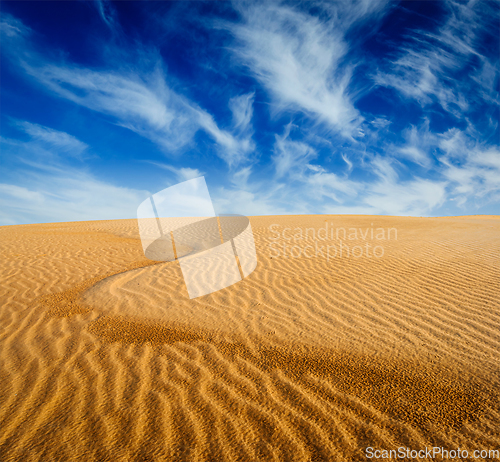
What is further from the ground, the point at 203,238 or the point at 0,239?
the point at 0,239

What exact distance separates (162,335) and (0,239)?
1515cm

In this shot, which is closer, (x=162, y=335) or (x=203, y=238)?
(x=162, y=335)

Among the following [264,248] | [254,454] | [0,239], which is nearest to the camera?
[254,454]

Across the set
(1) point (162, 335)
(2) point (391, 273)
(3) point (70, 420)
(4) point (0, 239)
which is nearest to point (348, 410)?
(3) point (70, 420)

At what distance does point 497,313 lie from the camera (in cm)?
458

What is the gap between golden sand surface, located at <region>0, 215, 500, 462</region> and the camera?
2303 millimetres

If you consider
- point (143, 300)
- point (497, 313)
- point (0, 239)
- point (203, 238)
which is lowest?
point (497, 313)

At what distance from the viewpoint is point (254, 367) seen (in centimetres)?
337

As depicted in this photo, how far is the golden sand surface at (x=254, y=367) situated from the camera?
7.55ft

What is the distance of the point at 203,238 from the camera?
14.4 meters

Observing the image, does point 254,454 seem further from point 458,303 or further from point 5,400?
point 458,303

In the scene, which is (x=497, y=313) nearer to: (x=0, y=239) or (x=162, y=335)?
(x=162, y=335)

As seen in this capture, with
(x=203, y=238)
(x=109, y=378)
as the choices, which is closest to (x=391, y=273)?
(x=109, y=378)

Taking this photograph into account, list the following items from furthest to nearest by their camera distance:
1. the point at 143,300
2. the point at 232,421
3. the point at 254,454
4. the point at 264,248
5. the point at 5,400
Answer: the point at 264,248
the point at 143,300
the point at 5,400
the point at 232,421
the point at 254,454
